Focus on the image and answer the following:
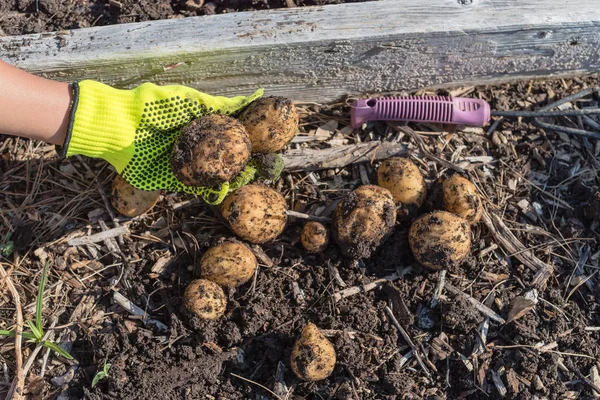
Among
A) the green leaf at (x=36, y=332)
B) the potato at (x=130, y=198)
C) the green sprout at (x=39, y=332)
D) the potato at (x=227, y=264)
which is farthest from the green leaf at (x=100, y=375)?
the potato at (x=130, y=198)

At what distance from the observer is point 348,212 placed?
2.45m

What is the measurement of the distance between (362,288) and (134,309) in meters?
1.03

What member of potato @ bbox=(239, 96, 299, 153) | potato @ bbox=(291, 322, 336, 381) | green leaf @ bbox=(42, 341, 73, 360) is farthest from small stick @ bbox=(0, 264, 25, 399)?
potato @ bbox=(239, 96, 299, 153)

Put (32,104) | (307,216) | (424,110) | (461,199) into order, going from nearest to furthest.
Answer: (32,104)
(461,199)
(307,216)
(424,110)

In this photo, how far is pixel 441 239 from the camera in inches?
94.4

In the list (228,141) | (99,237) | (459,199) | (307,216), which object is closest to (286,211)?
(307,216)

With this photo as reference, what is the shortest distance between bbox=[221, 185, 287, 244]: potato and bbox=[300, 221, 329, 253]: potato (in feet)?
0.36

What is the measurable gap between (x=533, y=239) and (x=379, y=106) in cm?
97

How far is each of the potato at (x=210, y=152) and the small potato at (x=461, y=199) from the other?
0.90 metres

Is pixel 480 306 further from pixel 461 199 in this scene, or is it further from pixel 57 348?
pixel 57 348

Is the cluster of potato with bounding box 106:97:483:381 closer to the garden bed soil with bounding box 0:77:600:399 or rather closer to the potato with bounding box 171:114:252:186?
the potato with bounding box 171:114:252:186

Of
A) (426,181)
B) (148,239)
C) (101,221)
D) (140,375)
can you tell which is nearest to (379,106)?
(426,181)

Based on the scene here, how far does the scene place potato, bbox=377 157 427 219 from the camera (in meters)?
2.54

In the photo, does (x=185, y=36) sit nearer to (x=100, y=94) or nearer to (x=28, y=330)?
(x=100, y=94)
